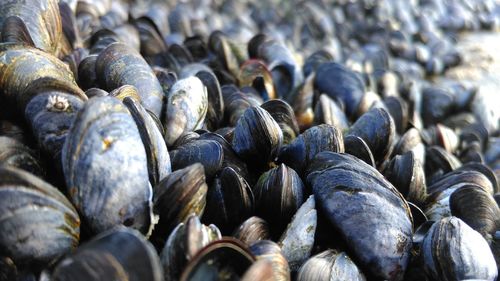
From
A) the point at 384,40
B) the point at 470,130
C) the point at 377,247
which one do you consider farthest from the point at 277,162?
the point at 384,40

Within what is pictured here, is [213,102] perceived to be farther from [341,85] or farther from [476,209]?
[476,209]

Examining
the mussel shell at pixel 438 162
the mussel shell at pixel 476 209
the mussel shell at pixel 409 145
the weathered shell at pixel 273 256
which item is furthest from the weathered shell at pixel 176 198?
the mussel shell at pixel 438 162

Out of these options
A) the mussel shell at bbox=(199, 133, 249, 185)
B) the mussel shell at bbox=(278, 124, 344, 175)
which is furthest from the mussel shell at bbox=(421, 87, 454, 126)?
the mussel shell at bbox=(199, 133, 249, 185)

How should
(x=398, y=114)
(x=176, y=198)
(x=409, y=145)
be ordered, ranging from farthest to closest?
(x=398, y=114) < (x=409, y=145) < (x=176, y=198)

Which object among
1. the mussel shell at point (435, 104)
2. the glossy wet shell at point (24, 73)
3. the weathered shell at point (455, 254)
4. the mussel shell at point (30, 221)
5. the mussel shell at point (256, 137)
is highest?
the glossy wet shell at point (24, 73)

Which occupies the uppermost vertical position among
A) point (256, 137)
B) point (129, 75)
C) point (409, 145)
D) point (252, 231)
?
point (129, 75)

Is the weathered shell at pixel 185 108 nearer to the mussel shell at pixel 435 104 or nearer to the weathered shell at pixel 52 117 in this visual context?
the weathered shell at pixel 52 117

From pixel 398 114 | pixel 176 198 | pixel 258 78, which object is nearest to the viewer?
pixel 176 198

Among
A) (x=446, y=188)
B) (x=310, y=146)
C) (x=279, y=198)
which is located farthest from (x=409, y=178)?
(x=279, y=198)
